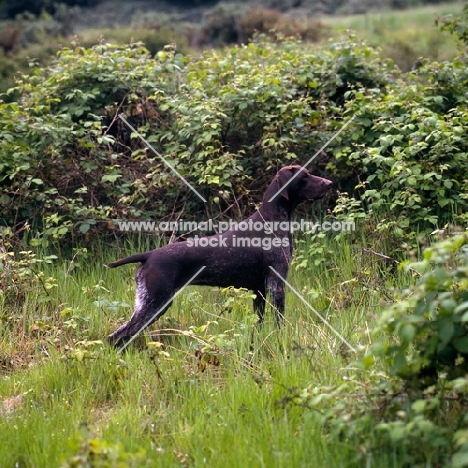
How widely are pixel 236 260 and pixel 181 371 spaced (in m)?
1.29

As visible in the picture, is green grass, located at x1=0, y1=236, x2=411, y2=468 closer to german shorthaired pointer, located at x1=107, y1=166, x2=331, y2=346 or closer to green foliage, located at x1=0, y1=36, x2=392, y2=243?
german shorthaired pointer, located at x1=107, y1=166, x2=331, y2=346

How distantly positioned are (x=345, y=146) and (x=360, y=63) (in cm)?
152

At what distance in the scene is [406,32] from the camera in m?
21.3

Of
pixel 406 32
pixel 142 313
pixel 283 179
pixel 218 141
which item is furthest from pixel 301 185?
pixel 406 32

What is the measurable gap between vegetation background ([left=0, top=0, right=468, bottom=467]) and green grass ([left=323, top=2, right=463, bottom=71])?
16.0 ft

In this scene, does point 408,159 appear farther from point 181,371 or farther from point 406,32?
point 406,32

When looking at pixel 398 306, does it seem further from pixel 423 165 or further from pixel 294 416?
pixel 423 165

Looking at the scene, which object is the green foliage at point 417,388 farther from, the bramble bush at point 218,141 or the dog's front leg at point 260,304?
the bramble bush at point 218,141

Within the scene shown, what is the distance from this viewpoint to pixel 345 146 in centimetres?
913

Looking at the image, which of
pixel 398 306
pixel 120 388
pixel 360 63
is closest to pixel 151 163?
pixel 360 63

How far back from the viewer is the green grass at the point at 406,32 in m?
17.0

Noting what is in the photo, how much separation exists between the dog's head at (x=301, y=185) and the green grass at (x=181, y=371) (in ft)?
2.88

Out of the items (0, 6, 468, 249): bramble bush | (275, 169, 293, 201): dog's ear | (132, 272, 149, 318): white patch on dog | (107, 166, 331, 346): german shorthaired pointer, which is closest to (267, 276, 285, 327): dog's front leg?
(107, 166, 331, 346): german shorthaired pointer

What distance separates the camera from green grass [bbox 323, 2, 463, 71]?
669 inches
